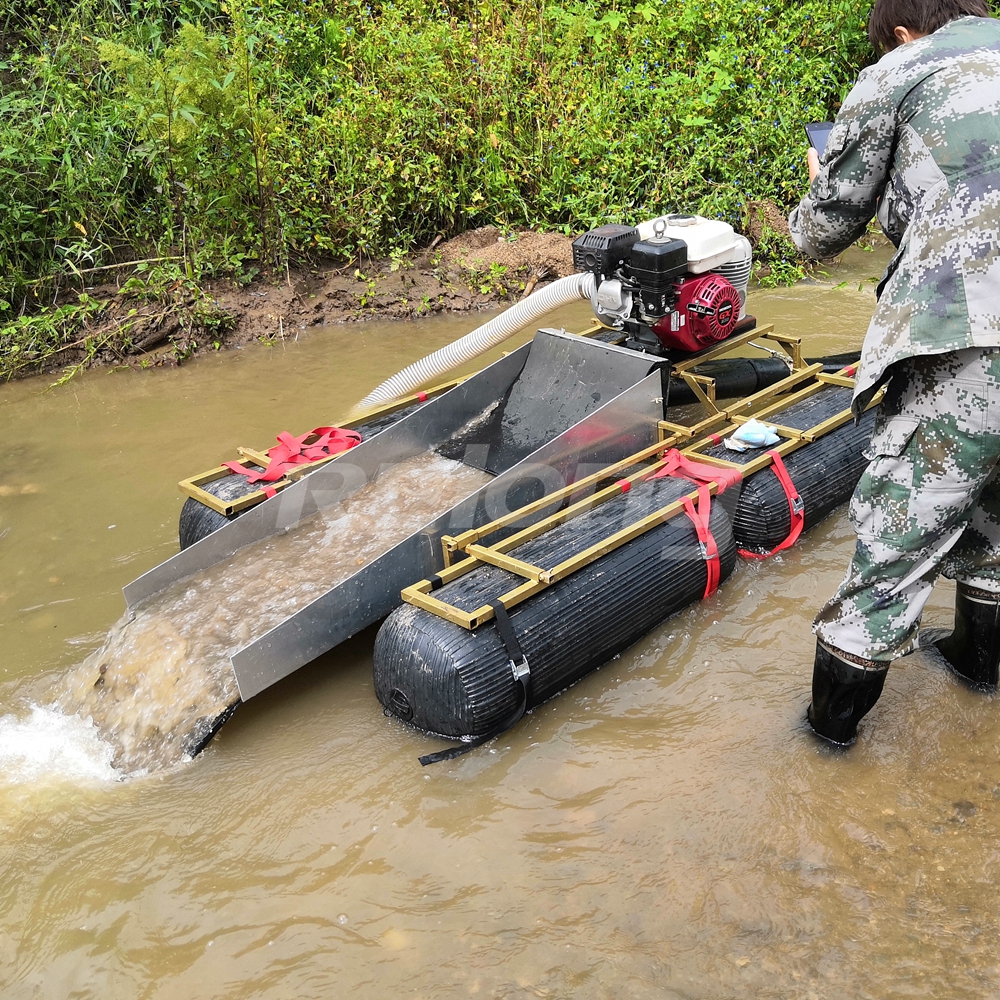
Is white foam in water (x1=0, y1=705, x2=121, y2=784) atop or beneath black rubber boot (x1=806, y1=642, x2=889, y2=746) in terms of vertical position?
beneath

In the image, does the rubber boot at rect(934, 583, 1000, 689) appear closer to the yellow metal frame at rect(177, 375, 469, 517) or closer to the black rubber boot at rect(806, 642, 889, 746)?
the black rubber boot at rect(806, 642, 889, 746)

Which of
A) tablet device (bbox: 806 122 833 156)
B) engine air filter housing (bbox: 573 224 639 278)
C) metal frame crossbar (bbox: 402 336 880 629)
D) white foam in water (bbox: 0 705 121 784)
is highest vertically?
tablet device (bbox: 806 122 833 156)

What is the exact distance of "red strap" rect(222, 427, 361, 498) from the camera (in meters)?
3.88

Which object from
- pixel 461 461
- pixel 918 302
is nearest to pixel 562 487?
pixel 461 461

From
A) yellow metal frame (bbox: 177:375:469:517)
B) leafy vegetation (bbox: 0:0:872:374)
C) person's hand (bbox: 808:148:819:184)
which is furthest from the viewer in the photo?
leafy vegetation (bbox: 0:0:872:374)

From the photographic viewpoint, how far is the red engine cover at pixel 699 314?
428cm

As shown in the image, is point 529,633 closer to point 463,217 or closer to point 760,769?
point 760,769

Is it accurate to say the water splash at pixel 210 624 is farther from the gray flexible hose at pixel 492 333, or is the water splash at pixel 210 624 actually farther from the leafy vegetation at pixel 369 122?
the leafy vegetation at pixel 369 122

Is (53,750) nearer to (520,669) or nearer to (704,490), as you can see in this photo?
(520,669)

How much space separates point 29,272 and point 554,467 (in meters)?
4.67

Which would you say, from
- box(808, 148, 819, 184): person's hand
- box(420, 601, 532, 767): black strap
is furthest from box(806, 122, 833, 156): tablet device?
box(420, 601, 532, 767): black strap

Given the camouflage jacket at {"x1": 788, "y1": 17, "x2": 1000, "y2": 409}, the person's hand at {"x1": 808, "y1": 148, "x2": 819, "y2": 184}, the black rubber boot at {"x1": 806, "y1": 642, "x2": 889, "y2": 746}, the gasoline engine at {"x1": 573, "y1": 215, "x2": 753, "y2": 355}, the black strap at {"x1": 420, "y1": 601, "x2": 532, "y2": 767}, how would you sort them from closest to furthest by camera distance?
the camouflage jacket at {"x1": 788, "y1": 17, "x2": 1000, "y2": 409}, the black rubber boot at {"x1": 806, "y1": 642, "x2": 889, "y2": 746}, the person's hand at {"x1": 808, "y1": 148, "x2": 819, "y2": 184}, the black strap at {"x1": 420, "y1": 601, "x2": 532, "y2": 767}, the gasoline engine at {"x1": 573, "y1": 215, "x2": 753, "y2": 355}

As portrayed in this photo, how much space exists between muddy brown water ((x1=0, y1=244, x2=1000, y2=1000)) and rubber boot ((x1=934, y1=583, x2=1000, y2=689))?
9cm

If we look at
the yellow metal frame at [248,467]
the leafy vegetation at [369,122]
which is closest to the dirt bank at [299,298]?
the leafy vegetation at [369,122]
